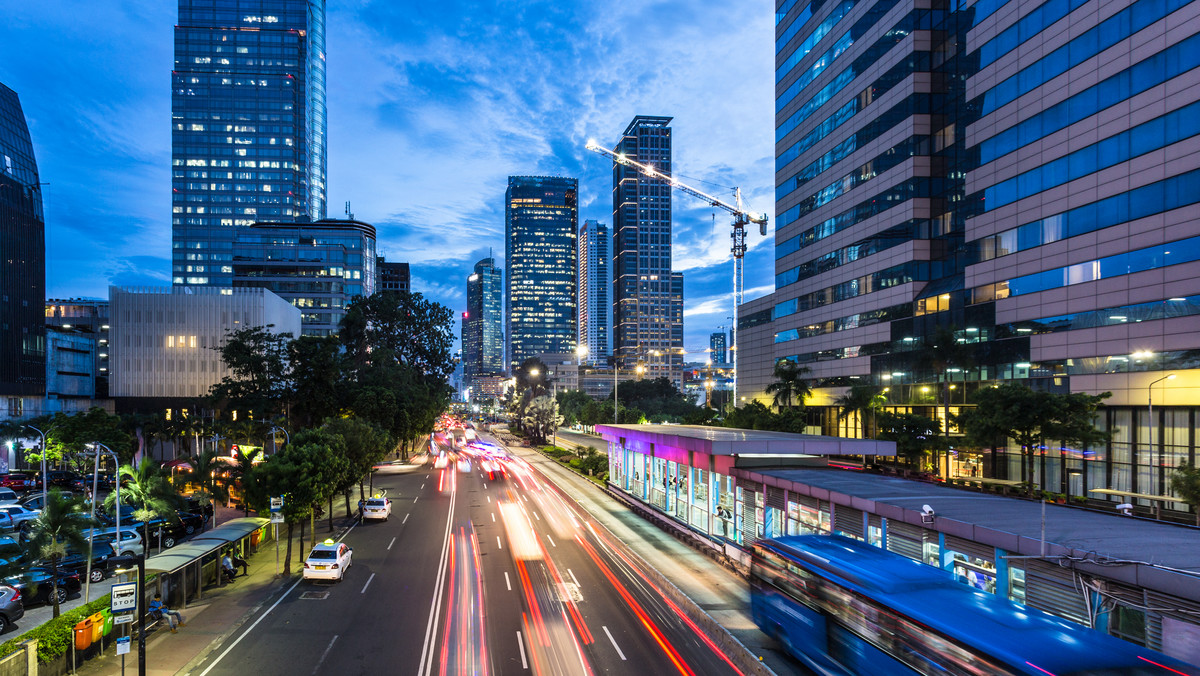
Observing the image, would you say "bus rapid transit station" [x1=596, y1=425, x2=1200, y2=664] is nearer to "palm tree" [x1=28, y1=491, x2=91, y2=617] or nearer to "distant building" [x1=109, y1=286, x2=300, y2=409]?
"palm tree" [x1=28, y1=491, x2=91, y2=617]

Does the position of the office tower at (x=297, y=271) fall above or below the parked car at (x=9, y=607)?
above

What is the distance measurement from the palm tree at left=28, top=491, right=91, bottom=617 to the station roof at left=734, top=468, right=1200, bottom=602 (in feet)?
85.9

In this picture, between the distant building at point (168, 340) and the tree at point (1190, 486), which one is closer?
the tree at point (1190, 486)

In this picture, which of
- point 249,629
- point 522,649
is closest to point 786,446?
point 522,649

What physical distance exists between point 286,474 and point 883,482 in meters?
26.8

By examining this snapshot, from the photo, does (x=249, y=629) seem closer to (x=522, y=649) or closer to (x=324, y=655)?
(x=324, y=655)

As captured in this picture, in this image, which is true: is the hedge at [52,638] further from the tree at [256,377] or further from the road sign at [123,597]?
the tree at [256,377]

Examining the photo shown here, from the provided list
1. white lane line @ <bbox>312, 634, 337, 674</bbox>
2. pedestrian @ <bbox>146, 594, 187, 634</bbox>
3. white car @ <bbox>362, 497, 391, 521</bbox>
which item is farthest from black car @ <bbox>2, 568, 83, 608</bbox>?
white car @ <bbox>362, 497, 391, 521</bbox>

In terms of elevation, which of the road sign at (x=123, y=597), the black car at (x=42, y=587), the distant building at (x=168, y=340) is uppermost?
the distant building at (x=168, y=340)

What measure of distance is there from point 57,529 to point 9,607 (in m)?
4.98

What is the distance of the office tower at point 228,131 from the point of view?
179m

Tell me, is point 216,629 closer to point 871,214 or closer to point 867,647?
point 867,647

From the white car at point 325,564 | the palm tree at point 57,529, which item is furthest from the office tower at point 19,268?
the white car at point 325,564

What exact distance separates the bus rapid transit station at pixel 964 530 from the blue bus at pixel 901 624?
2077 mm
